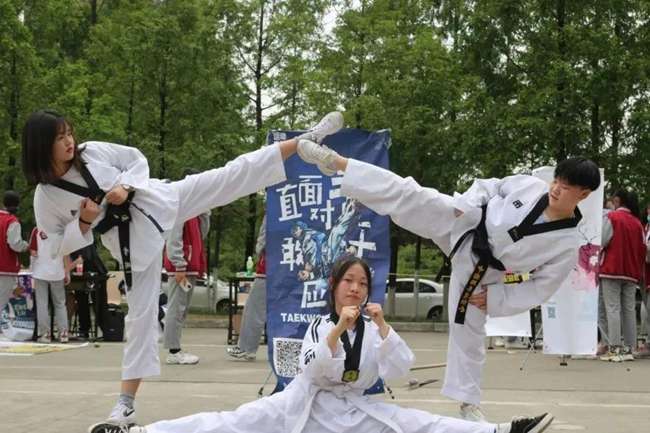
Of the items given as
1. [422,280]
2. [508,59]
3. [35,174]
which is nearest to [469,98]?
[508,59]

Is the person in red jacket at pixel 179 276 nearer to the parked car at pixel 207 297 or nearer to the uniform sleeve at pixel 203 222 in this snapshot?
the uniform sleeve at pixel 203 222

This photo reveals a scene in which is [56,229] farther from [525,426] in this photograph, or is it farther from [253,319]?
[253,319]

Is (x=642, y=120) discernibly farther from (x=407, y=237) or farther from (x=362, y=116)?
(x=407, y=237)

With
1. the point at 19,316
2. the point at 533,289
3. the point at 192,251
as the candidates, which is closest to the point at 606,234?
the point at 192,251

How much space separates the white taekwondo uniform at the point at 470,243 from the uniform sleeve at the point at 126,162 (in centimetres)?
124

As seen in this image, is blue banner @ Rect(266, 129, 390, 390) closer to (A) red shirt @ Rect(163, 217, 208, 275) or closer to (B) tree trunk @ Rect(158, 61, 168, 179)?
(A) red shirt @ Rect(163, 217, 208, 275)

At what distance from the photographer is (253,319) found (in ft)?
30.5

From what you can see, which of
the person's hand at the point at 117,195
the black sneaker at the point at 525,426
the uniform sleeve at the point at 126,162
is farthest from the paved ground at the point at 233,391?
the uniform sleeve at the point at 126,162

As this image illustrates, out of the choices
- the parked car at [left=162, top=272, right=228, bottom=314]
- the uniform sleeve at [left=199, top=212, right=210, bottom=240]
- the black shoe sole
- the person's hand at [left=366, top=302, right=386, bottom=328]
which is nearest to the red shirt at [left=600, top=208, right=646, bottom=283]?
the uniform sleeve at [left=199, top=212, right=210, bottom=240]

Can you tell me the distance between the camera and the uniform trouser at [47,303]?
477 inches

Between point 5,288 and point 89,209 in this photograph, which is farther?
point 5,288

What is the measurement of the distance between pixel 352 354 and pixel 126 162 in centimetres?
199

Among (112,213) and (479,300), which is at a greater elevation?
(112,213)

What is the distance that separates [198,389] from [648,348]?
614cm
